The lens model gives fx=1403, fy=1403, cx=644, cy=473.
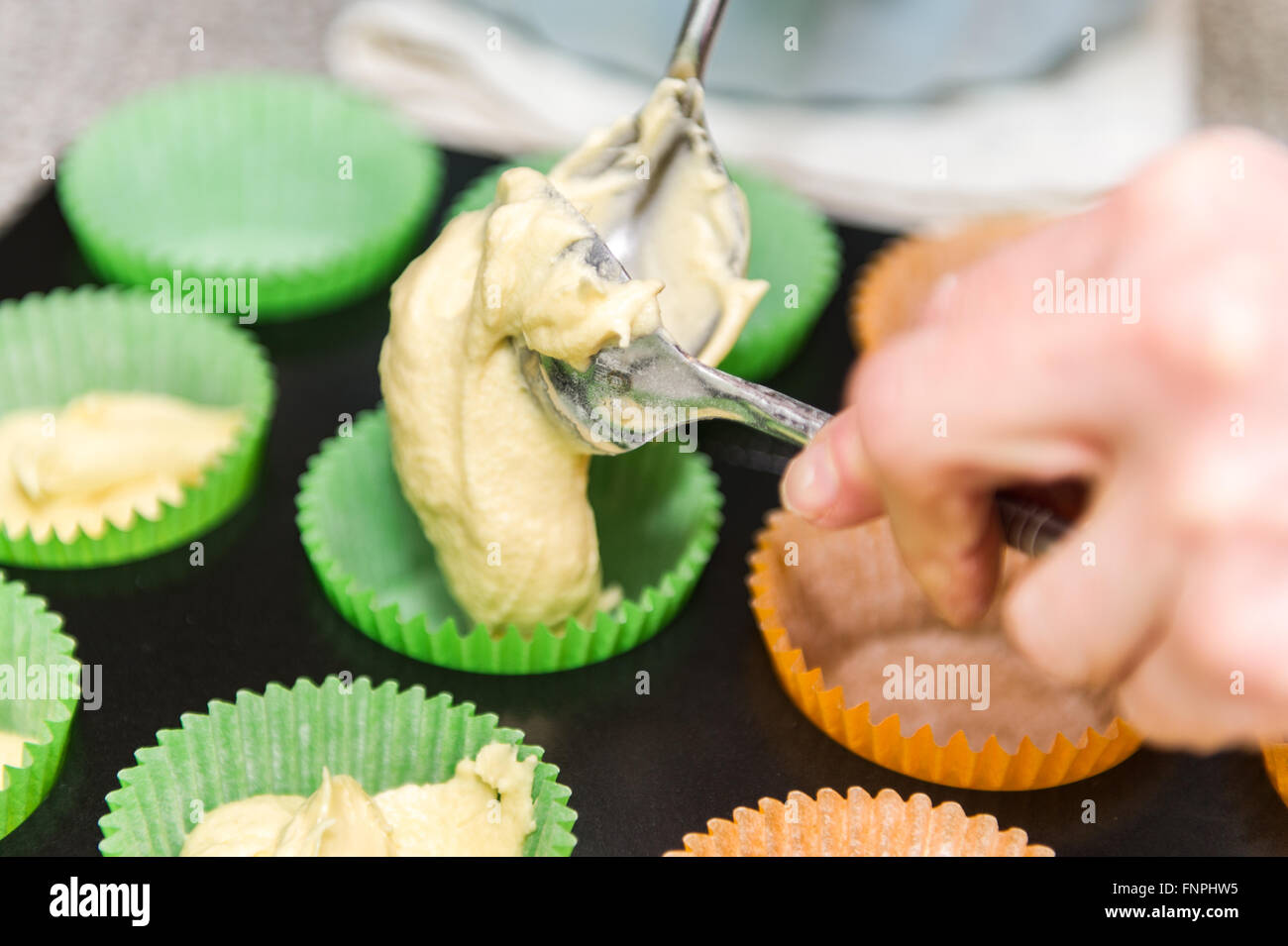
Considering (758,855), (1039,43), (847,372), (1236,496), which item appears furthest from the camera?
(1039,43)

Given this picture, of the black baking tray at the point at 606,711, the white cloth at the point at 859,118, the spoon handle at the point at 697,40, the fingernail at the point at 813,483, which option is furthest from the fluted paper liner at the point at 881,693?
the white cloth at the point at 859,118

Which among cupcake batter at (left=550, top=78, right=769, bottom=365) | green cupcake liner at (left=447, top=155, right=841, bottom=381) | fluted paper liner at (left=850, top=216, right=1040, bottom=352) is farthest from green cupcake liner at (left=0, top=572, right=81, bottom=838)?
fluted paper liner at (left=850, top=216, right=1040, bottom=352)

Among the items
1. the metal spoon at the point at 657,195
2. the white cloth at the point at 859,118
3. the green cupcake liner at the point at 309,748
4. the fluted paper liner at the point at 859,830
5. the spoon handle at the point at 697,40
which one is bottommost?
the fluted paper liner at the point at 859,830

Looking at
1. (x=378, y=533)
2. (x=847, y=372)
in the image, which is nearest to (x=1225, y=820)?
(x=847, y=372)

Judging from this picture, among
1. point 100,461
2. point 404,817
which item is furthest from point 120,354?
point 404,817

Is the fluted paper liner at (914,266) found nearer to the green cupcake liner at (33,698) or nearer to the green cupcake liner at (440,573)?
the green cupcake liner at (440,573)

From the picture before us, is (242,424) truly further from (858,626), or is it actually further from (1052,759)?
(1052,759)

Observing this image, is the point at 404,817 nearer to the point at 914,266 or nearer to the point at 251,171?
the point at 914,266
